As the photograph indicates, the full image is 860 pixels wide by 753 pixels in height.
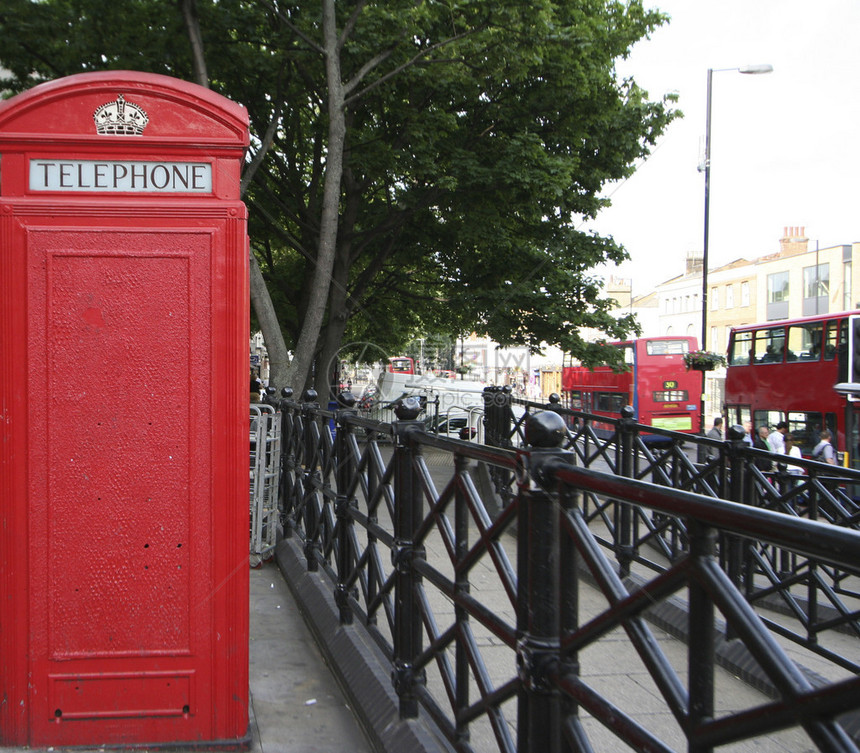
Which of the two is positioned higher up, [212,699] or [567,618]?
[567,618]

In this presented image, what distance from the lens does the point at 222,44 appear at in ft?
46.2

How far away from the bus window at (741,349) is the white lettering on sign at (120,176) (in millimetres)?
20817

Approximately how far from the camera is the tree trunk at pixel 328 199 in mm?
11930

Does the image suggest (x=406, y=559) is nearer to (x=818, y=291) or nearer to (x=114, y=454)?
(x=114, y=454)

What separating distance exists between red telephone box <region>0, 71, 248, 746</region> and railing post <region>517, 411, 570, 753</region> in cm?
172

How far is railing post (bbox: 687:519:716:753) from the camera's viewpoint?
→ 1.67m

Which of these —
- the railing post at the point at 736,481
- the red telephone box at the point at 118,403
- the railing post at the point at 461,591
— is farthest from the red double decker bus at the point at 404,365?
the railing post at the point at 461,591

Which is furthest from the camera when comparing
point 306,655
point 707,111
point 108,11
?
point 707,111

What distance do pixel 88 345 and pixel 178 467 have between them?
636 mm

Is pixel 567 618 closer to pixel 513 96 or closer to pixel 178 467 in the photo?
pixel 178 467

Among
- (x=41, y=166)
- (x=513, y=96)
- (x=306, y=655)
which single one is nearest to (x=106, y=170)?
(x=41, y=166)

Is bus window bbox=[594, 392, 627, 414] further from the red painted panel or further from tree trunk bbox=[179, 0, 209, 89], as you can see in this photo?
the red painted panel

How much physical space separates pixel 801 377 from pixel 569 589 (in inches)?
771

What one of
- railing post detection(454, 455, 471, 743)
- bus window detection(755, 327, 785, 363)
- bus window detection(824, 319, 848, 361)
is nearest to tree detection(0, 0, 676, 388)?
bus window detection(755, 327, 785, 363)
